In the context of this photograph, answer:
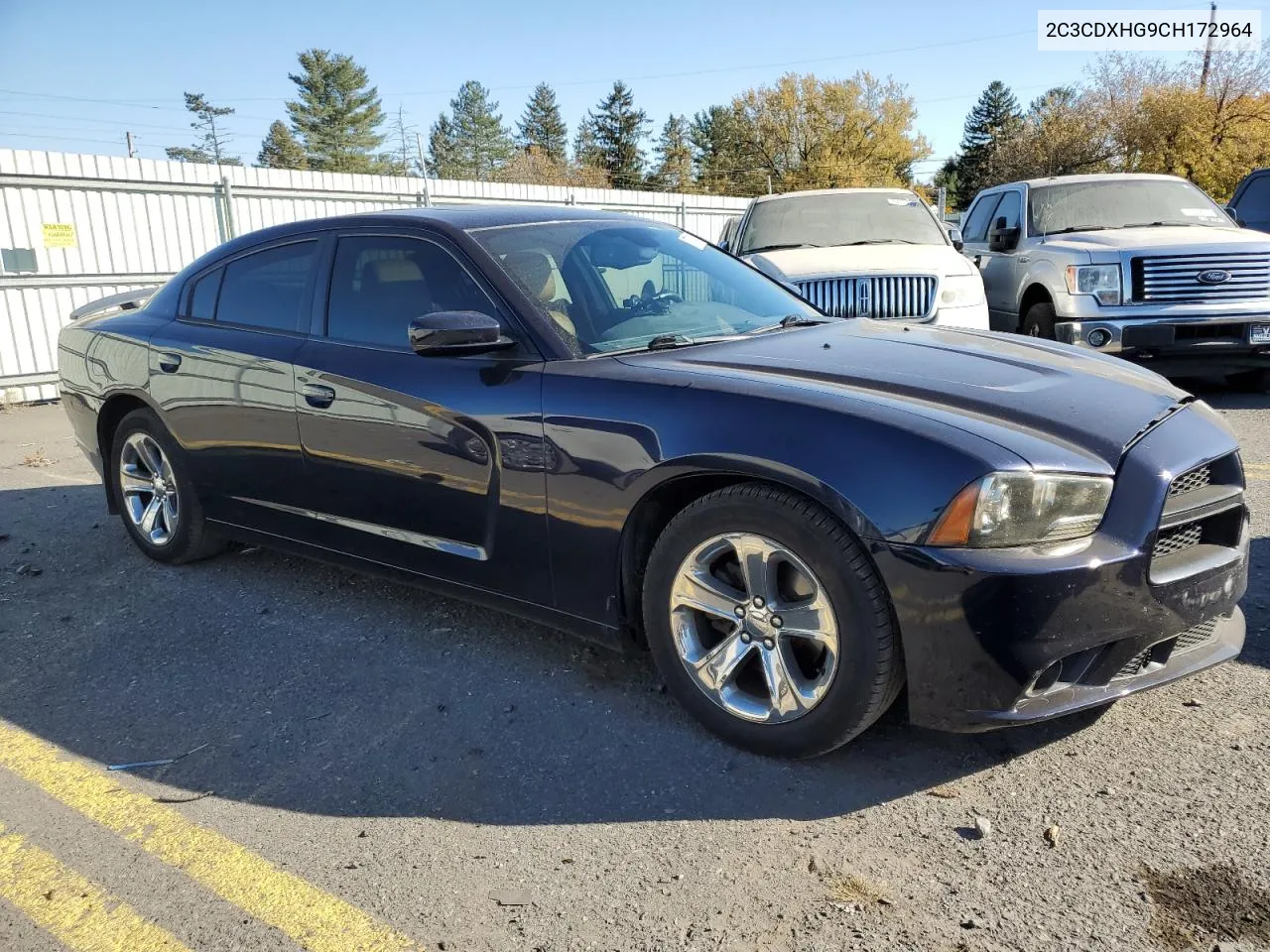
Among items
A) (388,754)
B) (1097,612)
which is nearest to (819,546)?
(1097,612)

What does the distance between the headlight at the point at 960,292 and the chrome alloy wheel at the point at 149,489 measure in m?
5.21

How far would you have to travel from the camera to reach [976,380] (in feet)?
9.53

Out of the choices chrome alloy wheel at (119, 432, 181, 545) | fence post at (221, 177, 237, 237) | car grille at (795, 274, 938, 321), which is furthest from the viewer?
fence post at (221, 177, 237, 237)

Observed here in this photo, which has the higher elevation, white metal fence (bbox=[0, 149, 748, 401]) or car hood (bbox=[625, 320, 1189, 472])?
white metal fence (bbox=[0, 149, 748, 401])

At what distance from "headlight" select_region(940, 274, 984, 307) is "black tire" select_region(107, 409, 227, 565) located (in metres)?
5.12

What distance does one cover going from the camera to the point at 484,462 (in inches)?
128

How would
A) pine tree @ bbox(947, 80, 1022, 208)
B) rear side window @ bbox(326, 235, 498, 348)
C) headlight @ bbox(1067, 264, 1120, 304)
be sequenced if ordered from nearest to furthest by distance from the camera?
rear side window @ bbox(326, 235, 498, 348) < headlight @ bbox(1067, 264, 1120, 304) < pine tree @ bbox(947, 80, 1022, 208)

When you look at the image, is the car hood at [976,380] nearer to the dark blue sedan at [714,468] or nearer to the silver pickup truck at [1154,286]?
the dark blue sedan at [714,468]

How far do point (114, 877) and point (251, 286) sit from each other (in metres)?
2.69

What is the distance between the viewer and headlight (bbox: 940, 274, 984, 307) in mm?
7012

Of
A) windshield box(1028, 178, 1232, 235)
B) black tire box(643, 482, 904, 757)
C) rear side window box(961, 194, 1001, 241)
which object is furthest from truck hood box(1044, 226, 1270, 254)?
black tire box(643, 482, 904, 757)

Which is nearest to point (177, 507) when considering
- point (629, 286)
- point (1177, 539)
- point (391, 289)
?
point (391, 289)

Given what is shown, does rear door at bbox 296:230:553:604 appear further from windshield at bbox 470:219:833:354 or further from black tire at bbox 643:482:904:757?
black tire at bbox 643:482:904:757

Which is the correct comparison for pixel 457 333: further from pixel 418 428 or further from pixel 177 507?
pixel 177 507
